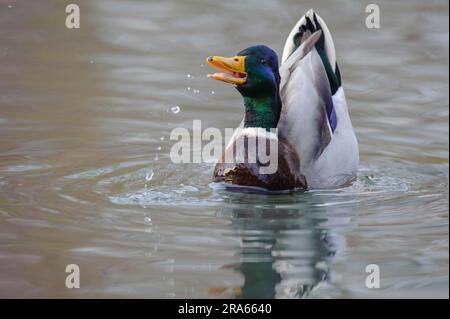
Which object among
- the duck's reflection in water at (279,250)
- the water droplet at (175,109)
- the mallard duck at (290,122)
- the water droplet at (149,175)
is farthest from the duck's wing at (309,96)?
the water droplet at (175,109)

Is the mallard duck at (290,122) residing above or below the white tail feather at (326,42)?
below

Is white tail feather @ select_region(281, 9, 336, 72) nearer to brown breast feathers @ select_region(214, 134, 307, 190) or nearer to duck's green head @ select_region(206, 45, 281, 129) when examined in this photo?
duck's green head @ select_region(206, 45, 281, 129)

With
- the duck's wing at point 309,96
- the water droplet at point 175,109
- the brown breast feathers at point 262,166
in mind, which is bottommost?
the brown breast feathers at point 262,166

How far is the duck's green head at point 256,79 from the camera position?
8.36 m

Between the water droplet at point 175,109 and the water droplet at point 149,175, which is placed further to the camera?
the water droplet at point 175,109

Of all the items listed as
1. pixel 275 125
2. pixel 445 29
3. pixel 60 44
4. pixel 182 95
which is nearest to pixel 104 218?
pixel 275 125

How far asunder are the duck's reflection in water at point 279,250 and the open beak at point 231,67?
0.96m

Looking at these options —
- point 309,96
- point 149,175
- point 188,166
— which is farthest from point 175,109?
point 309,96

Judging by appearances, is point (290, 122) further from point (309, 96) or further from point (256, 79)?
point (256, 79)

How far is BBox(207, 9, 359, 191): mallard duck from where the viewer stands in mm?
8445

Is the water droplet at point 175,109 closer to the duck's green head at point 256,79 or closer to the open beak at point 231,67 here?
the duck's green head at point 256,79

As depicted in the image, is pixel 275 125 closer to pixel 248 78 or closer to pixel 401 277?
pixel 248 78

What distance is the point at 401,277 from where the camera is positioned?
6.64 m

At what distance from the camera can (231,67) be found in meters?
8.36
